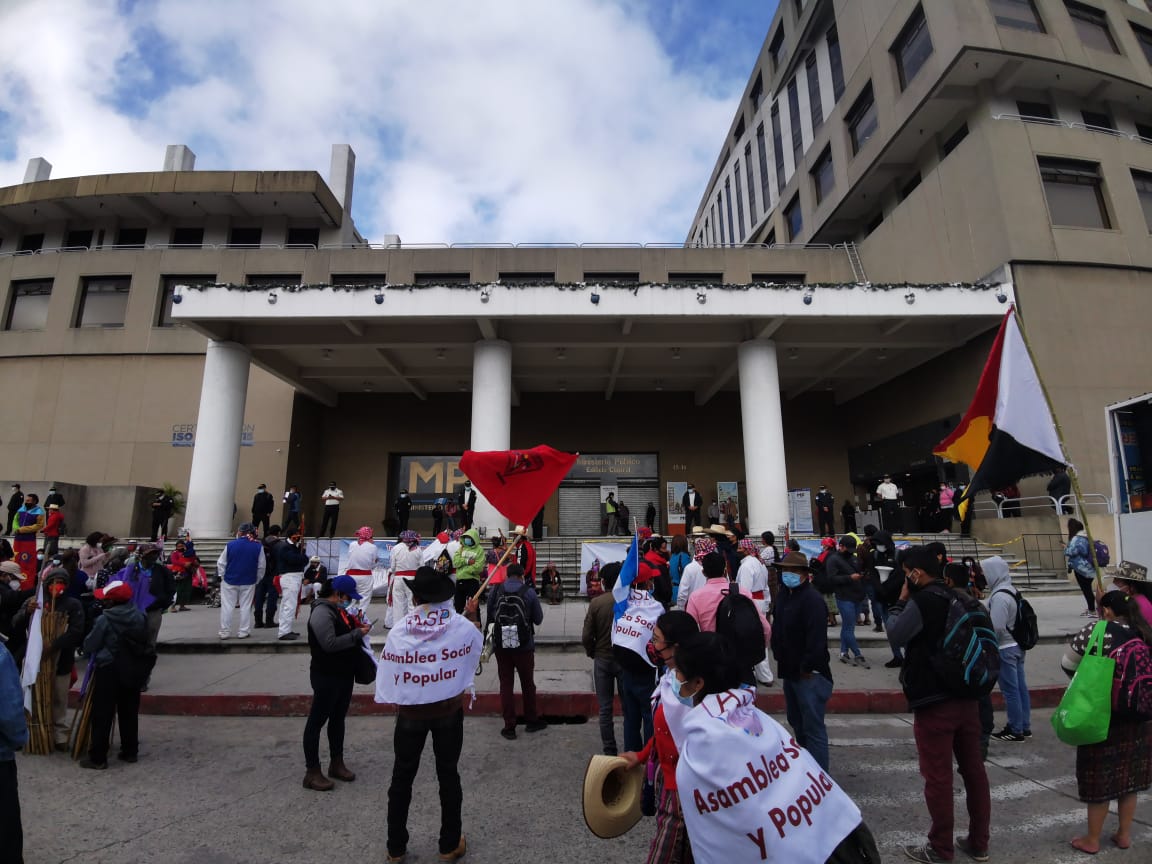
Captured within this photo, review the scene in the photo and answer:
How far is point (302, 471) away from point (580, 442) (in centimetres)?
1150

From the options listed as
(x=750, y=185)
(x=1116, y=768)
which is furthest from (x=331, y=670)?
(x=750, y=185)

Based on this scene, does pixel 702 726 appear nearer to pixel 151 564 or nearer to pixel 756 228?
pixel 151 564

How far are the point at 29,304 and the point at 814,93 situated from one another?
38411mm

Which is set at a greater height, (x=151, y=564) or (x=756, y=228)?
(x=756, y=228)

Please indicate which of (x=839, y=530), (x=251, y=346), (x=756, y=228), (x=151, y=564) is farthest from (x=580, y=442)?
(x=756, y=228)

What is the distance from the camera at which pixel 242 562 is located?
31.1 feet

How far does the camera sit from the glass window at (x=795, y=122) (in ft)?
102

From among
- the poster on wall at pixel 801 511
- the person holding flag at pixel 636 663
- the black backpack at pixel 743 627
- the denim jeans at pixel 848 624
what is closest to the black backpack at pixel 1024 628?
the black backpack at pixel 743 627

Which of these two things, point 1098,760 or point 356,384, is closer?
point 1098,760

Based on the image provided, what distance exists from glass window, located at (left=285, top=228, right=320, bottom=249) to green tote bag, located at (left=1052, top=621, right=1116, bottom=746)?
30.1 m

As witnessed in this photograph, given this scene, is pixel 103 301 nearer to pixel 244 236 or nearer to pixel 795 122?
pixel 244 236

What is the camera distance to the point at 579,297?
57.5ft

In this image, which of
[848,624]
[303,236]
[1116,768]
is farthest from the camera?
[303,236]

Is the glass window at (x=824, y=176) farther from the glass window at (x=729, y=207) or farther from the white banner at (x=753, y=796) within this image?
the white banner at (x=753, y=796)
